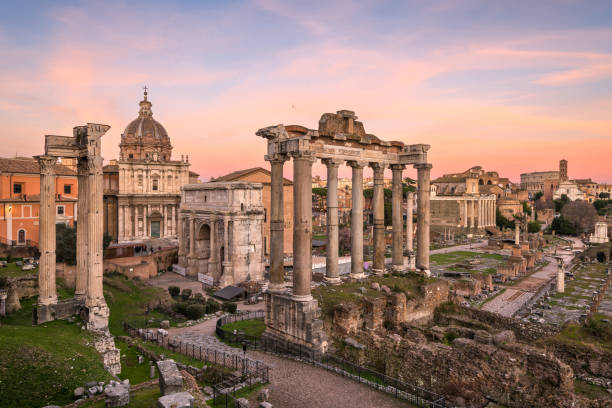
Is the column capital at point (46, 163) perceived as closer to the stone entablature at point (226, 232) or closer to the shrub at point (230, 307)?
the shrub at point (230, 307)

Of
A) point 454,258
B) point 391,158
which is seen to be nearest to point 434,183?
point 454,258

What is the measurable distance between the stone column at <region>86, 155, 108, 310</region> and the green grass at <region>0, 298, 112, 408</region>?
2.02 meters

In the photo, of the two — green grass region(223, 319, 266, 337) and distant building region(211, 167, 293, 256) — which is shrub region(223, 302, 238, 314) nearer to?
green grass region(223, 319, 266, 337)

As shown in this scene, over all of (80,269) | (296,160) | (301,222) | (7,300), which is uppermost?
(296,160)

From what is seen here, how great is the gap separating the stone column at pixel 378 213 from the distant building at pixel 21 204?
27587 millimetres

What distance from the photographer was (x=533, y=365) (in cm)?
1070

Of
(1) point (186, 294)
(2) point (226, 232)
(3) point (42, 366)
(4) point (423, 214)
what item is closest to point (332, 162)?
(4) point (423, 214)

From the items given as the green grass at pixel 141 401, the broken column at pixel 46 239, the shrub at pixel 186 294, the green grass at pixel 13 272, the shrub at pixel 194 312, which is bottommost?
the shrub at pixel 186 294

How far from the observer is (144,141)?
52.9 m

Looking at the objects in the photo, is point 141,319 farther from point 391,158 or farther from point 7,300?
point 391,158

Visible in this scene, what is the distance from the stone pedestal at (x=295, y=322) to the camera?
1421 centimetres

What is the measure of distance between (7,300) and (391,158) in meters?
18.6

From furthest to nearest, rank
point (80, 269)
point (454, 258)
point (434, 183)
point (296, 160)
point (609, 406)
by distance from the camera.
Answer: point (434, 183)
point (454, 258)
point (80, 269)
point (296, 160)
point (609, 406)

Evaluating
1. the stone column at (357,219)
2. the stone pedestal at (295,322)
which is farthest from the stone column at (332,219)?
the stone pedestal at (295,322)
